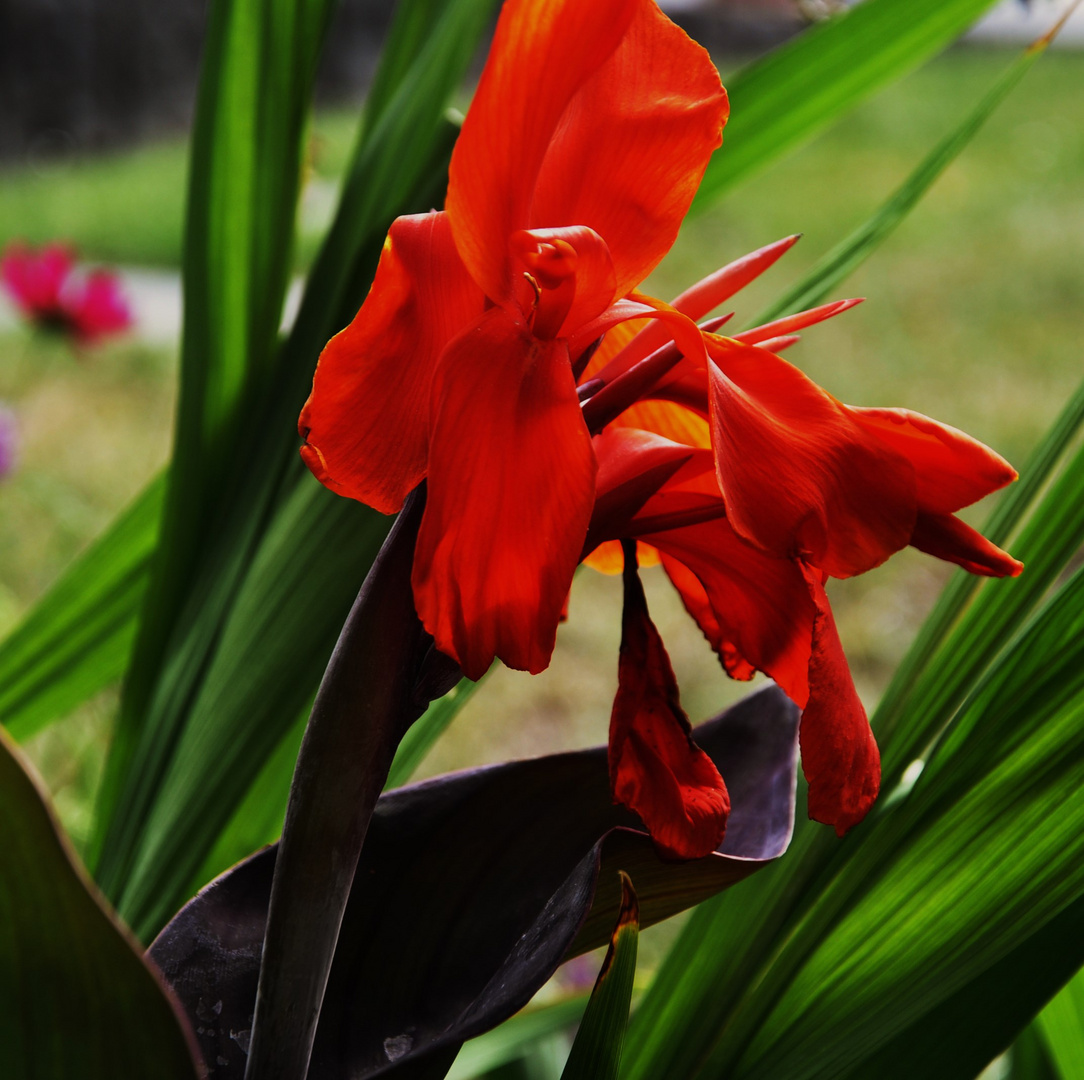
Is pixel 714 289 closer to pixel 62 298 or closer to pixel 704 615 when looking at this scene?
pixel 704 615

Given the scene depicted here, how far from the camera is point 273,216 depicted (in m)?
0.35

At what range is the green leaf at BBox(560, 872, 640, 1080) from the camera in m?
0.18

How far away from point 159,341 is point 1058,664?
76.2 inches

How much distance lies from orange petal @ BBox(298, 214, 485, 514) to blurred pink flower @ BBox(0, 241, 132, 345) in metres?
0.90

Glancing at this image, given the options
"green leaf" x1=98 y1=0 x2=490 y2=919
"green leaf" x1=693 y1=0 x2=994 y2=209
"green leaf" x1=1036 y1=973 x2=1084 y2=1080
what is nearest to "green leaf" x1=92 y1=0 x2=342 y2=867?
"green leaf" x1=98 y1=0 x2=490 y2=919

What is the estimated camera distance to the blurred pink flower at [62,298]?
94 centimetres

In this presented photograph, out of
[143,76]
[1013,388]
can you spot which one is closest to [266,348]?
[1013,388]

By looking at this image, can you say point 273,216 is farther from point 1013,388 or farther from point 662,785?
point 1013,388

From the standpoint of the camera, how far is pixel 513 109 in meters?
0.15

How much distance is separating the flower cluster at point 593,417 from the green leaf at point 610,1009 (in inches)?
0.7

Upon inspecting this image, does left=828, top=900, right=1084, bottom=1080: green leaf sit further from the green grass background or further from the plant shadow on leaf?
the green grass background

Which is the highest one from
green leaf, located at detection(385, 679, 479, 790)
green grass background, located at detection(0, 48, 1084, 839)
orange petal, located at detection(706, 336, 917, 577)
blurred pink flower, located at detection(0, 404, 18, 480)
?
orange petal, located at detection(706, 336, 917, 577)

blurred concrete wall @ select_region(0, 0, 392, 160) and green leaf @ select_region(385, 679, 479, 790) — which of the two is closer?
green leaf @ select_region(385, 679, 479, 790)

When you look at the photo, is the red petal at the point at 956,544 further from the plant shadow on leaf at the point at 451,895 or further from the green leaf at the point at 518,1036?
the green leaf at the point at 518,1036
